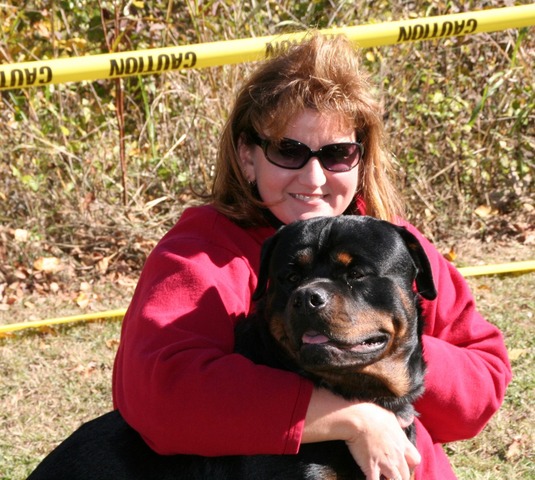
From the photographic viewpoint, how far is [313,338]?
115 inches

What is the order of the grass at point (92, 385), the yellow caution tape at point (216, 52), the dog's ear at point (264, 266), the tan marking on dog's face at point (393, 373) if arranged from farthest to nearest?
1. the yellow caution tape at point (216, 52)
2. the grass at point (92, 385)
3. the dog's ear at point (264, 266)
4. the tan marking on dog's face at point (393, 373)

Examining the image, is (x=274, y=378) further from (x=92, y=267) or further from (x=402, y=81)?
(x=402, y=81)

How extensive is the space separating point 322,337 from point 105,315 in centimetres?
293

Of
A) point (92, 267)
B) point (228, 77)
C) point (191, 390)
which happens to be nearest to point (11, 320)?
point (92, 267)

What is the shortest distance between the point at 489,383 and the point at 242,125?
4.20 feet

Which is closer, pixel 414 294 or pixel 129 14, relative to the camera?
pixel 414 294

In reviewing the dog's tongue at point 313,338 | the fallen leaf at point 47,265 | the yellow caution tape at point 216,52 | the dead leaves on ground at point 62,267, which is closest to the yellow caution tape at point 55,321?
the dead leaves on ground at point 62,267

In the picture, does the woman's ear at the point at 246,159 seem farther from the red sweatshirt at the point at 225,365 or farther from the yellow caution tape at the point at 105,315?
the yellow caution tape at the point at 105,315

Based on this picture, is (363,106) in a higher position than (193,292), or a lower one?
higher

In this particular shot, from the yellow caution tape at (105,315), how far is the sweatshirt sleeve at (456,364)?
8.31ft

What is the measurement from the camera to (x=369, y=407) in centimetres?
305

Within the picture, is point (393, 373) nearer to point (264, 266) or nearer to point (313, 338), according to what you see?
point (313, 338)

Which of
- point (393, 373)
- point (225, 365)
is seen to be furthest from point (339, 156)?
A: point (225, 365)

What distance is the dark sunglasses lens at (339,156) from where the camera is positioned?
3.45 metres
